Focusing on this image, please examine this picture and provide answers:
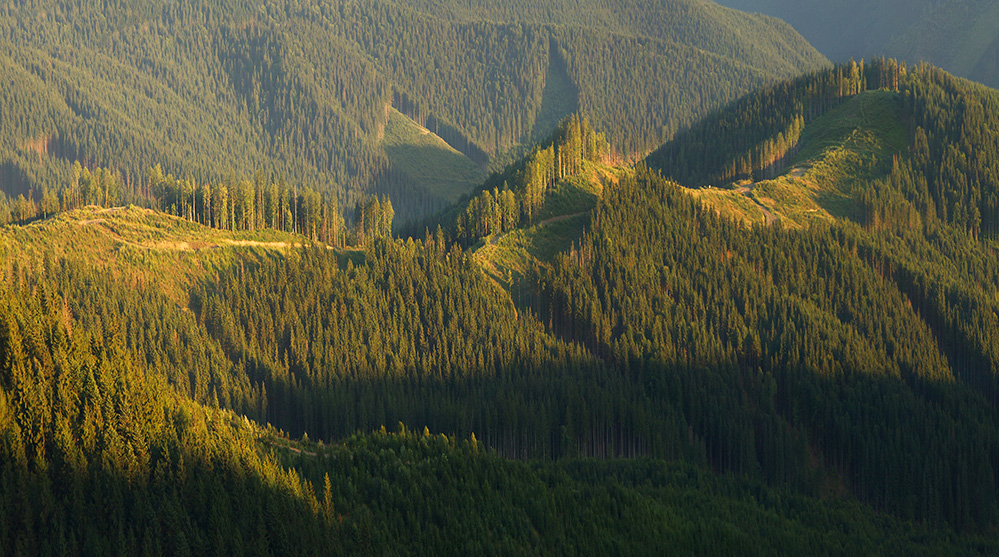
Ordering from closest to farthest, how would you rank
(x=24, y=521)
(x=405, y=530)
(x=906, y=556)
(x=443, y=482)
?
1. (x=24, y=521)
2. (x=405, y=530)
3. (x=443, y=482)
4. (x=906, y=556)

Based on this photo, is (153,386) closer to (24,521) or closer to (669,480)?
(24,521)

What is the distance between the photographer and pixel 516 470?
162375mm

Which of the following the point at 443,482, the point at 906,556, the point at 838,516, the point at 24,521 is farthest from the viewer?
the point at 838,516

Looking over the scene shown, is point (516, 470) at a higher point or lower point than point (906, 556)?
higher

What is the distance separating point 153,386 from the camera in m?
138

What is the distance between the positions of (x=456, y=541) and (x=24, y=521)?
172 ft

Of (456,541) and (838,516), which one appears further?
(838,516)

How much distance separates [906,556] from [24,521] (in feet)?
439

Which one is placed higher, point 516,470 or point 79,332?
point 79,332

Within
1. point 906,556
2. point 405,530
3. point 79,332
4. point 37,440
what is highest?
point 79,332

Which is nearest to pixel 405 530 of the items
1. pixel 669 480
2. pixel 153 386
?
pixel 153 386

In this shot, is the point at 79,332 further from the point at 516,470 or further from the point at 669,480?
the point at 669,480

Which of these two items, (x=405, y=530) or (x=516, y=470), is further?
(x=516, y=470)

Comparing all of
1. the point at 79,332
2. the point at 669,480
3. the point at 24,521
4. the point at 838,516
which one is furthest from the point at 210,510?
the point at 838,516
